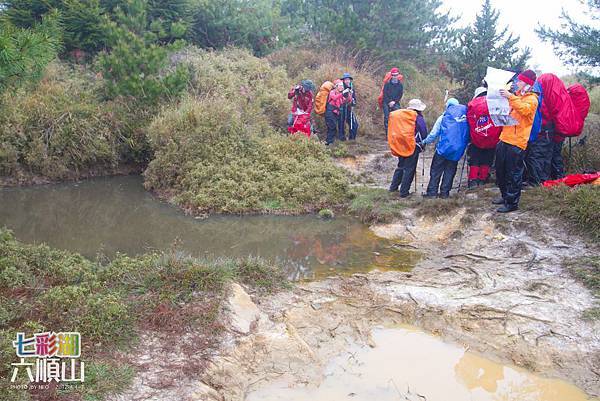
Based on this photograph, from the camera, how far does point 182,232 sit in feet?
28.2

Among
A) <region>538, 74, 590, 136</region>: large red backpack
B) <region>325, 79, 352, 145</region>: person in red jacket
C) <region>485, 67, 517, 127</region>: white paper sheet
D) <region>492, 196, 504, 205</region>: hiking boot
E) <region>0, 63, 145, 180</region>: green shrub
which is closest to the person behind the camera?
<region>485, 67, 517, 127</region>: white paper sheet

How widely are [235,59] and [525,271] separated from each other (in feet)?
39.4

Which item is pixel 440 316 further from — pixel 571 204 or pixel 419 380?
pixel 571 204

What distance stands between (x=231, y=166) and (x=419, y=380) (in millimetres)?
6546

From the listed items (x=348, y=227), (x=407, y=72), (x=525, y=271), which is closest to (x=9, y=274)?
(x=348, y=227)

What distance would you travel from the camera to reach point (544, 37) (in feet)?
39.8

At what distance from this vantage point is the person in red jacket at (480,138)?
8578 mm

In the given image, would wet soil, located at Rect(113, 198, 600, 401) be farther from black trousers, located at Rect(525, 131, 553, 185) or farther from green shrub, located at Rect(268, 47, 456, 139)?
green shrub, located at Rect(268, 47, 456, 139)

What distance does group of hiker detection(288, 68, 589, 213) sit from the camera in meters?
7.41

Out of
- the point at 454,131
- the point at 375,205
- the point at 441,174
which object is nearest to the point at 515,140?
the point at 454,131

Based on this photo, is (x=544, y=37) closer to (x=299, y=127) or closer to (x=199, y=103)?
Result: (x=299, y=127)

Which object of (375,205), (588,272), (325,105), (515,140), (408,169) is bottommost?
(375,205)

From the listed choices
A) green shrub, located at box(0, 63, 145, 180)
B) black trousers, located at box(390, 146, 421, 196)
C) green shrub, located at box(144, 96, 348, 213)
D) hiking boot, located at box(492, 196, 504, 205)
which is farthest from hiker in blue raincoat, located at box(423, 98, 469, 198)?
green shrub, located at box(0, 63, 145, 180)

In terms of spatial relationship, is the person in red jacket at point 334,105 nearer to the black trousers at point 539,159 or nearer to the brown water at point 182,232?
the brown water at point 182,232
